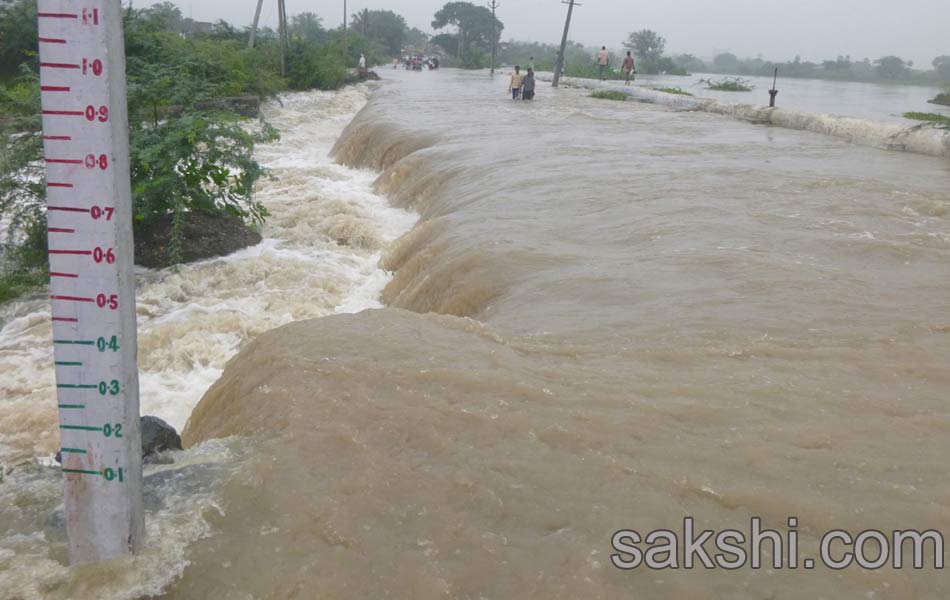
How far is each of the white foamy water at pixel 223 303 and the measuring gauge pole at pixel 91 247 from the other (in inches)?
119

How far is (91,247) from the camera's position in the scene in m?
1.98

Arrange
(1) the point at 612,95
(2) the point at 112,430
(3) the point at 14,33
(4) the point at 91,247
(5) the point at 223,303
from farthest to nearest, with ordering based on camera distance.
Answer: (1) the point at 612,95 → (3) the point at 14,33 → (5) the point at 223,303 → (2) the point at 112,430 → (4) the point at 91,247

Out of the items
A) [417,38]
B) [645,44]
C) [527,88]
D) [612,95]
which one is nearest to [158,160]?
[527,88]

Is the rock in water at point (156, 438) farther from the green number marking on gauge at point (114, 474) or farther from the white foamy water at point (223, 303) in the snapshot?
the white foamy water at point (223, 303)

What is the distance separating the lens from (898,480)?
319 cm

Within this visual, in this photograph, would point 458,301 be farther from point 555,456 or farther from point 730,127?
point 730,127

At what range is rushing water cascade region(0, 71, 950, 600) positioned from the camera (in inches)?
103

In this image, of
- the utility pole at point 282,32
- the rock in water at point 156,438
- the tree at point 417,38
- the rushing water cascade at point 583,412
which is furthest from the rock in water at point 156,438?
the tree at point 417,38

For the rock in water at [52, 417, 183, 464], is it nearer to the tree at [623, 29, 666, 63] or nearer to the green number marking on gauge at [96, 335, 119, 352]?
the green number marking on gauge at [96, 335, 119, 352]

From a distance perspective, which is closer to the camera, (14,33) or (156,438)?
(156,438)

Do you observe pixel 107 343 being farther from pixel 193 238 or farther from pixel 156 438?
pixel 193 238

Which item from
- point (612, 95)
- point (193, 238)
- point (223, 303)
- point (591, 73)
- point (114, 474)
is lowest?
point (223, 303)

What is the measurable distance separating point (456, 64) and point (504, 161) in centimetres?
6699

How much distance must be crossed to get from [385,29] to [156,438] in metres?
95.3
